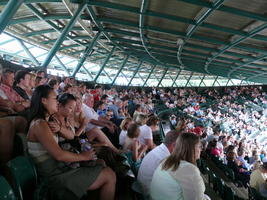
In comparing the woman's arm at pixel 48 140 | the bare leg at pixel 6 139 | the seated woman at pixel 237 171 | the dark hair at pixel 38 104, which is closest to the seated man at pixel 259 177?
the seated woman at pixel 237 171

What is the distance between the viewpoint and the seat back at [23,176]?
181cm

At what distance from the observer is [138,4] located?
8.41m

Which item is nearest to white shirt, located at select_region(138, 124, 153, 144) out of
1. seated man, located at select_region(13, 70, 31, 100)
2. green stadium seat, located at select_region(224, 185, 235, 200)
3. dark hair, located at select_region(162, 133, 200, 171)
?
green stadium seat, located at select_region(224, 185, 235, 200)

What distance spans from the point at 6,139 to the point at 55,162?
0.60 meters

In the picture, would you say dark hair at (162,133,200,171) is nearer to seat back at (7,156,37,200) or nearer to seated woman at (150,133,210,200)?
seated woman at (150,133,210,200)

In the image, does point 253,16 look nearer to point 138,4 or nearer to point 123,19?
point 138,4

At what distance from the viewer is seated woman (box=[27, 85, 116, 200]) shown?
2.15m

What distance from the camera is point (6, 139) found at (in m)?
2.40

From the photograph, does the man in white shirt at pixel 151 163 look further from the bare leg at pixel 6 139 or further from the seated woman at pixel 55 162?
the bare leg at pixel 6 139

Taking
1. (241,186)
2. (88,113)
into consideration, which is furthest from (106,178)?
(241,186)

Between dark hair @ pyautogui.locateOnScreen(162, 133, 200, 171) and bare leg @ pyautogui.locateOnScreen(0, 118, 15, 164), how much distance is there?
1644 mm

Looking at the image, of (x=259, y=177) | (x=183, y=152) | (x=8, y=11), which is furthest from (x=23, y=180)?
(x=259, y=177)

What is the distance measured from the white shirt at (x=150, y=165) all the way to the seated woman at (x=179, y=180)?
1.26ft

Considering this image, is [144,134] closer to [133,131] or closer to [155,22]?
[133,131]
